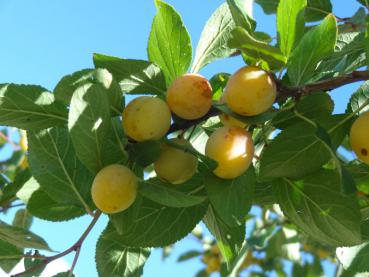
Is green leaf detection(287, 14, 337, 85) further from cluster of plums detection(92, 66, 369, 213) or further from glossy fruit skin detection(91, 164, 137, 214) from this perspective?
glossy fruit skin detection(91, 164, 137, 214)

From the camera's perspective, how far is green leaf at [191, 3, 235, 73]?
1630 mm

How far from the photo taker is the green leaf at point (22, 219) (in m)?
2.84

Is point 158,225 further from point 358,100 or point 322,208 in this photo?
point 358,100

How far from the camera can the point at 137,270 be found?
5.28 ft

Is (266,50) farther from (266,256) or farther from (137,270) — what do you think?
(266,256)

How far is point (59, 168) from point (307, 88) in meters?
0.66

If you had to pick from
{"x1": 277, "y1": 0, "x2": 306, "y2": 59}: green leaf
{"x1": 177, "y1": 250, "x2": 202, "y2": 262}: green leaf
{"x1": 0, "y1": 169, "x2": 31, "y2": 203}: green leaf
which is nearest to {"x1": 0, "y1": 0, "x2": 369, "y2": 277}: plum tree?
{"x1": 277, "y1": 0, "x2": 306, "y2": 59}: green leaf

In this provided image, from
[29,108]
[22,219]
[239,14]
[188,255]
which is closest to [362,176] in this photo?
[239,14]

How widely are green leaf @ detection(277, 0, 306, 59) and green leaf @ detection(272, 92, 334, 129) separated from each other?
0.12 metres

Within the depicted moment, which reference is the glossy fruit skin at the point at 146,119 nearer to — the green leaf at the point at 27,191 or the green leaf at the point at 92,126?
the green leaf at the point at 92,126

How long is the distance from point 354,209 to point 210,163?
353 millimetres

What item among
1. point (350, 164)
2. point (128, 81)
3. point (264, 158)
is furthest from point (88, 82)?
point (350, 164)

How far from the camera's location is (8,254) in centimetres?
174

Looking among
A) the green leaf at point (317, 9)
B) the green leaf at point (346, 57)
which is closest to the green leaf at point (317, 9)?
the green leaf at point (317, 9)
